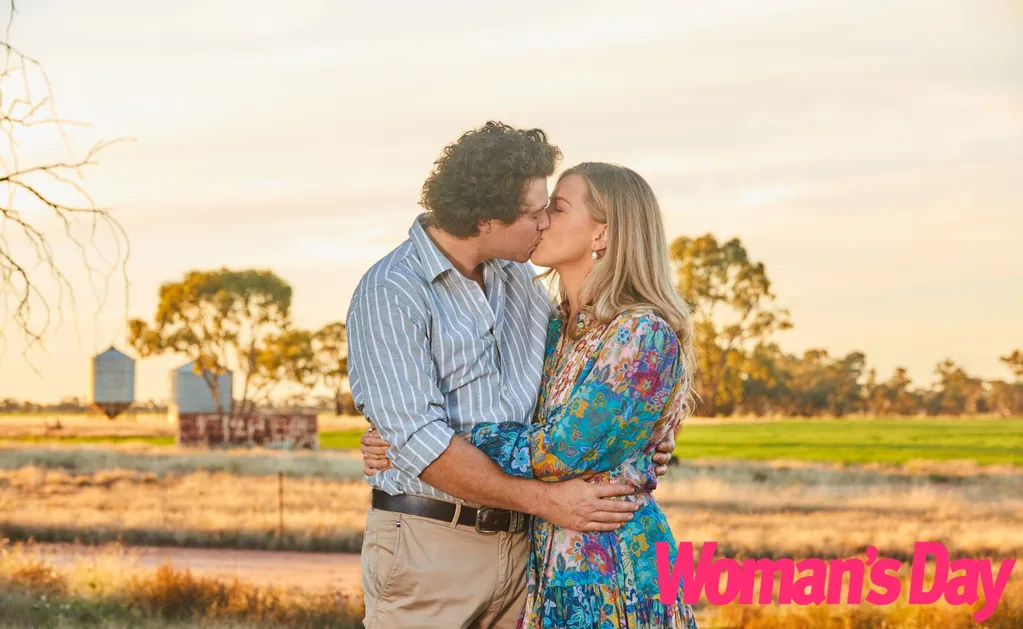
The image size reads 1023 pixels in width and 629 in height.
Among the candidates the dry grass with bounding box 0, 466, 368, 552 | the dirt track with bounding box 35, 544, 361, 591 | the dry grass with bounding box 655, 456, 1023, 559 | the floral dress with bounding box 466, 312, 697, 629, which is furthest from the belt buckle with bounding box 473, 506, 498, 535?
the dry grass with bounding box 0, 466, 368, 552

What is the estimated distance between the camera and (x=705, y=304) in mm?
36594

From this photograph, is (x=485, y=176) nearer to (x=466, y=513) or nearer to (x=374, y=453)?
(x=374, y=453)

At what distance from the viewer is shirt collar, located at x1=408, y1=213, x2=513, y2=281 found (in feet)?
11.8

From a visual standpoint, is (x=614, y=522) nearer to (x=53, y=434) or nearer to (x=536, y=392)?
(x=536, y=392)

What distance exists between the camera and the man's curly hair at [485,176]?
359 cm

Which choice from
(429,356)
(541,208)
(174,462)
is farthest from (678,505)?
(429,356)

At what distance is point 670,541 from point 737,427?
32.2 m

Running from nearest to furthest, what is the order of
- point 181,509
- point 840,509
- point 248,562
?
point 248,562 → point 840,509 → point 181,509

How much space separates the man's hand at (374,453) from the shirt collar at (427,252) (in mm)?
535

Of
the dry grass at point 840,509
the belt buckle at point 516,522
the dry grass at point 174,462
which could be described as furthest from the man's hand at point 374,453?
the dry grass at point 174,462

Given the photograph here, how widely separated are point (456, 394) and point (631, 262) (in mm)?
674

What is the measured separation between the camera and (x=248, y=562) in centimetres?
1380

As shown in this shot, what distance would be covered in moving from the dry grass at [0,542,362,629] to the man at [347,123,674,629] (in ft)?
16.9

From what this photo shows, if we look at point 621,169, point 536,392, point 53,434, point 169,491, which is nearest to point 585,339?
point 536,392
